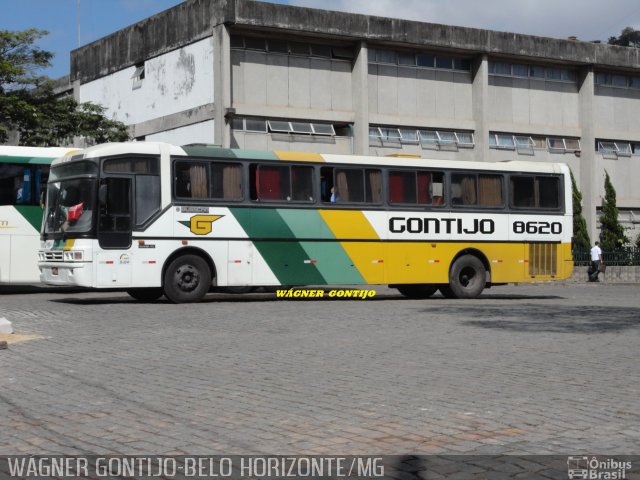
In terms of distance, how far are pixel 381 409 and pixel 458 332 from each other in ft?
22.7

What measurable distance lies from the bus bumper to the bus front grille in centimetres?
1107

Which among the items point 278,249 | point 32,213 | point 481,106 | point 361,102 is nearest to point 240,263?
point 278,249

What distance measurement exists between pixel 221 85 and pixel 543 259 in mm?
17422

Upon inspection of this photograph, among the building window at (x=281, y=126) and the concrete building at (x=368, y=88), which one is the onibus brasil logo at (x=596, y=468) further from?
the building window at (x=281, y=126)

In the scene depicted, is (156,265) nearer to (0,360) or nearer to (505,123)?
(0,360)

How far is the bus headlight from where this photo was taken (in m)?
20.8

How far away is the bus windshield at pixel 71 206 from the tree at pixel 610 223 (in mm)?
32728

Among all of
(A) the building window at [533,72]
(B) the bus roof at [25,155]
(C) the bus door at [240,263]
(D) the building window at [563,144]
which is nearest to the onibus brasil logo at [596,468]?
(C) the bus door at [240,263]

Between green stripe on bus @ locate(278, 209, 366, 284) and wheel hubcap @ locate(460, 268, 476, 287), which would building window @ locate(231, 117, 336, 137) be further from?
green stripe on bus @ locate(278, 209, 366, 284)

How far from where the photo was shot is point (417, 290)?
26.7 m

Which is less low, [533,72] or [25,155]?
[533,72]

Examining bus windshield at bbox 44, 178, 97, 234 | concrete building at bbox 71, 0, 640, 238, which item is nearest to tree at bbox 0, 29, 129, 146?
concrete building at bbox 71, 0, 640, 238

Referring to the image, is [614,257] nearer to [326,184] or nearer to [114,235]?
[326,184]

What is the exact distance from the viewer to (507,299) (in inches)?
992
